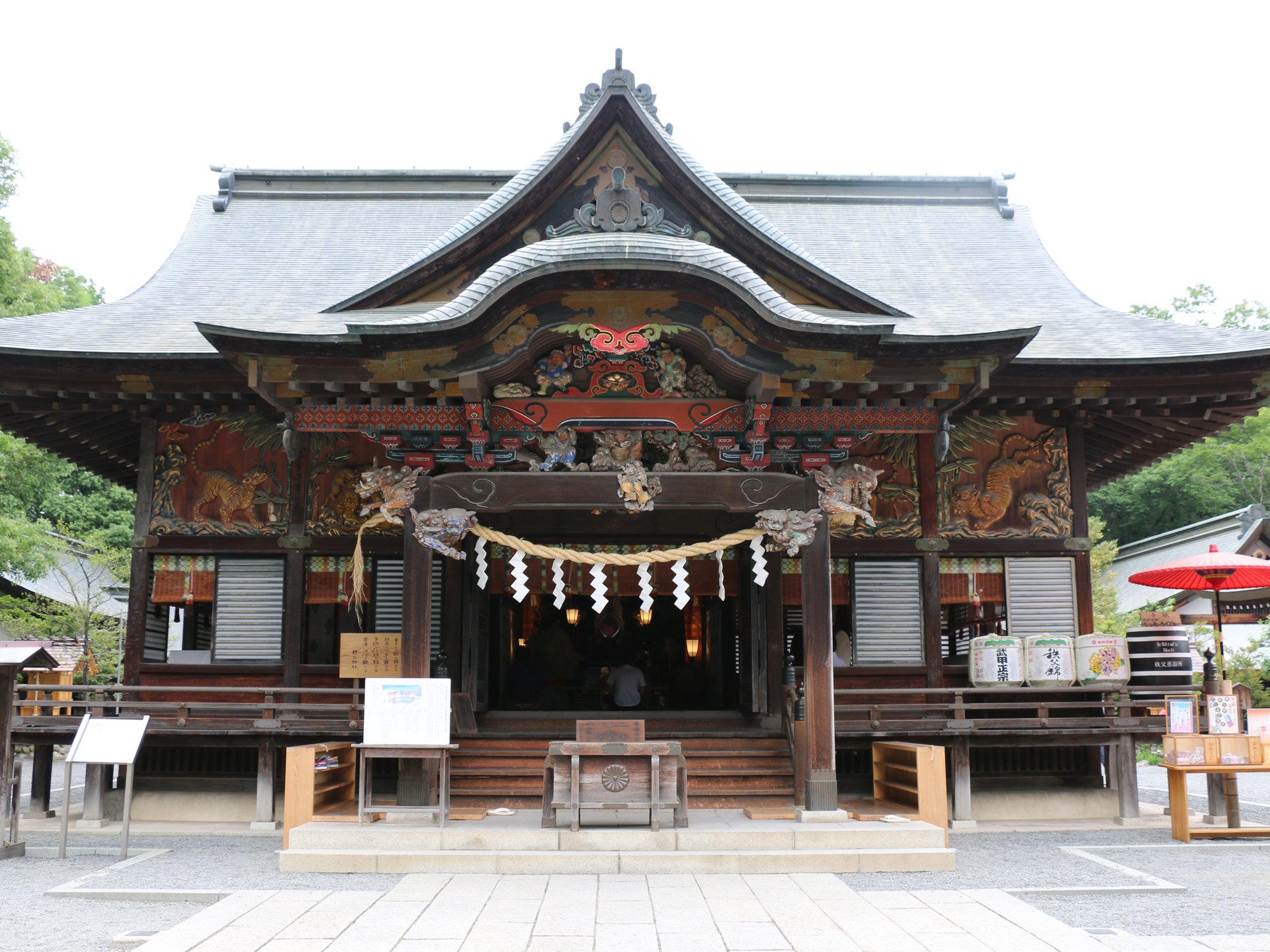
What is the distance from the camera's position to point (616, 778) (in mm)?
8602

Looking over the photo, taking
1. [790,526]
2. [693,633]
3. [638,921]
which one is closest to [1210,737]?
[790,526]

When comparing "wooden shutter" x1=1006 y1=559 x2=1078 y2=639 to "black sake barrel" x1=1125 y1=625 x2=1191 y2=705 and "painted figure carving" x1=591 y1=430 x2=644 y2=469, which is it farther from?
"painted figure carving" x1=591 y1=430 x2=644 y2=469

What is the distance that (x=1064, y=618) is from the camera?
11750 millimetres

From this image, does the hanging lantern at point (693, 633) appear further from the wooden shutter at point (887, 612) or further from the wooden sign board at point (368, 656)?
the wooden sign board at point (368, 656)

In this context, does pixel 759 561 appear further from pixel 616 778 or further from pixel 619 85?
pixel 619 85

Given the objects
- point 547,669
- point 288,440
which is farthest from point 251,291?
point 547,669

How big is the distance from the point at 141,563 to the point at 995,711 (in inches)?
382

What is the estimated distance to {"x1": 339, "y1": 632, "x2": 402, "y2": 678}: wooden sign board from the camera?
438 inches

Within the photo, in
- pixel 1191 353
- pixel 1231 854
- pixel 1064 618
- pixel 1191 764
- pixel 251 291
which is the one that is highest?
pixel 251 291

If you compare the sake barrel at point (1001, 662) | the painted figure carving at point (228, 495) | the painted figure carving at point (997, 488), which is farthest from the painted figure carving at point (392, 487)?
the sake barrel at point (1001, 662)

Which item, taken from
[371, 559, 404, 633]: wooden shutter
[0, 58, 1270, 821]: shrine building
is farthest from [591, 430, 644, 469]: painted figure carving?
[371, 559, 404, 633]: wooden shutter

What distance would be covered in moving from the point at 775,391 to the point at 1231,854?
5.91 metres

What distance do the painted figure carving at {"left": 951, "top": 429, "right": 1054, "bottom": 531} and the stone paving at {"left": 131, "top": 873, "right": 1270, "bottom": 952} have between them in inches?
212

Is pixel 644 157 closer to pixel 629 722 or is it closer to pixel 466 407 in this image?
pixel 466 407
